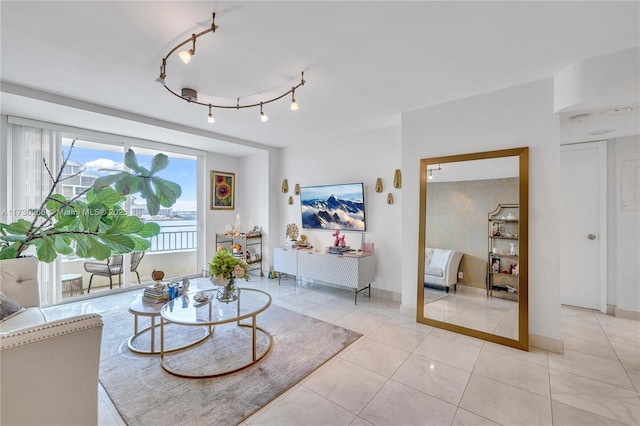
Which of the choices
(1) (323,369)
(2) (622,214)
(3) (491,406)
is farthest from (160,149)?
(2) (622,214)

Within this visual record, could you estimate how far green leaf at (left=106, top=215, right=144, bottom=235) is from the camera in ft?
5.79

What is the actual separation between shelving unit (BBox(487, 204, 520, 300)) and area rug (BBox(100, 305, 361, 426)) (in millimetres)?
1640

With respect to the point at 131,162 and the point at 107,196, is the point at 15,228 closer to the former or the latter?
the point at 107,196

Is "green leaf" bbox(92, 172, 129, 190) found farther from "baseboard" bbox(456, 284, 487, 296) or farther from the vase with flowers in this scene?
"baseboard" bbox(456, 284, 487, 296)

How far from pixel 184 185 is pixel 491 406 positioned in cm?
549

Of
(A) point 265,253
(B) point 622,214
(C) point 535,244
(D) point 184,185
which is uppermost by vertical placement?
(D) point 184,185

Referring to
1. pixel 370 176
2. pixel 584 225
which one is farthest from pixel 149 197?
pixel 584 225

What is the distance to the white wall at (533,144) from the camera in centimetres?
257

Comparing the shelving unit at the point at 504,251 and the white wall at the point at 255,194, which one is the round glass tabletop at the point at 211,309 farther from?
the white wall at the point at 255,194

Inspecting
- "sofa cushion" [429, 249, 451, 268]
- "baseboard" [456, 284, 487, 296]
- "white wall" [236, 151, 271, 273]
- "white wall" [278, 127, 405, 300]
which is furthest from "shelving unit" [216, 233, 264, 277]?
"baseboard" [456, 284, 487, 296]

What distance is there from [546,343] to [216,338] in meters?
3.28

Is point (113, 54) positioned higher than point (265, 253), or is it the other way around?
point (113, 54)

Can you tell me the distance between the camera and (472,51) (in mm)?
2174

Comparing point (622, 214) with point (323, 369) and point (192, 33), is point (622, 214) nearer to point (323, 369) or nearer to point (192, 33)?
point (323, 369)
